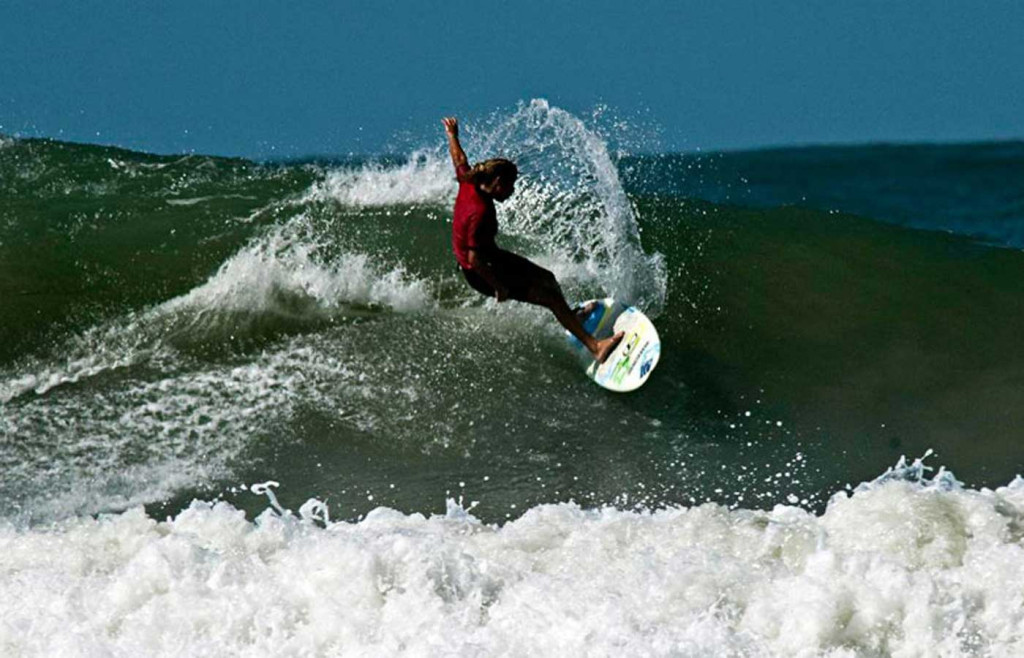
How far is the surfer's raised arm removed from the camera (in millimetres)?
6918

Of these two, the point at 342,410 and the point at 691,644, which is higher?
the point at 342,410

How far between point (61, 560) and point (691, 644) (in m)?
2.41

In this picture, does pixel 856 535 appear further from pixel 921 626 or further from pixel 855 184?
pixel 855 184

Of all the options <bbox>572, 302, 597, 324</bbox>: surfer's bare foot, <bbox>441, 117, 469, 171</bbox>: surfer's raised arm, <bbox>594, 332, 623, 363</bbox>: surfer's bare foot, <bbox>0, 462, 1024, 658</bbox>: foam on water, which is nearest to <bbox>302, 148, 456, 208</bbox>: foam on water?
<bbox>572, 302, 597, 324</bbox>: surfer's bare foot

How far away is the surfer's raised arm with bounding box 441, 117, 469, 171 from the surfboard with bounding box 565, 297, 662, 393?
1117 millimetres

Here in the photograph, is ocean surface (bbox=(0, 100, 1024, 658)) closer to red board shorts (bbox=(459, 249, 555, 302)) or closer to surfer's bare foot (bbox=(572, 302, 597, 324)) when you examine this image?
surfer's bare foot (bbox=(572, 302, 597, 324))

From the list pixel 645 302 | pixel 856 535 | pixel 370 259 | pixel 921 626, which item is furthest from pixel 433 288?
pixel 921 626

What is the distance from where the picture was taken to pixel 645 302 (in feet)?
26.0

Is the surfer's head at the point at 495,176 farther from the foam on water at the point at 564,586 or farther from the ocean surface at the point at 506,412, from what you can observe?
the foam on water at the point at 564,586

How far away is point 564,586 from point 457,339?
289 centimetres

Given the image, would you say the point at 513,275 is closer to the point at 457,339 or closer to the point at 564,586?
the point at 457,339

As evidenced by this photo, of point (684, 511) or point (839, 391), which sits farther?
point (839, 391)

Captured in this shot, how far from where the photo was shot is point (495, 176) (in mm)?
6613

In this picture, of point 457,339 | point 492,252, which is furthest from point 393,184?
point 492,252
